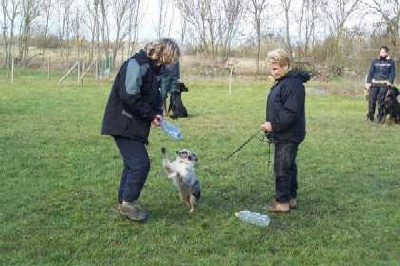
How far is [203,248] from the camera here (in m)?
4.68

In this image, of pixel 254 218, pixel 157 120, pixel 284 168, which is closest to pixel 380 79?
pixel 284 168

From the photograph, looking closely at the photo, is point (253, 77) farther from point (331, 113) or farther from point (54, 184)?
point (54, 184)

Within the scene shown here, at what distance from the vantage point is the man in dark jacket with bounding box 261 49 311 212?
5.52 meters

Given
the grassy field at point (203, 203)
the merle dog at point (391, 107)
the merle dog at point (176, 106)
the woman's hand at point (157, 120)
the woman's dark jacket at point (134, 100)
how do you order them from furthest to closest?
the merle dog at point (176, 106)
the merle dog at point (391, 107)
the woman's hand at point (157, 120)
the woman's dark jacket at point (134, 100)
the grassy field at point (203, 203)

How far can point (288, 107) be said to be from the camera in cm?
550

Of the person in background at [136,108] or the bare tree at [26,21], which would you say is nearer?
the person in background at [136,108]

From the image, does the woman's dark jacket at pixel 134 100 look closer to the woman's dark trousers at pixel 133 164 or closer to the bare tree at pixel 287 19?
the woman's dark trousers at pixel 133 164

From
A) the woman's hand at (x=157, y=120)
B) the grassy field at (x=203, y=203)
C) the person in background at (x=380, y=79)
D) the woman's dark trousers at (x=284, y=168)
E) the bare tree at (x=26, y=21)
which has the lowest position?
the grassy field at (x=203, y=203)

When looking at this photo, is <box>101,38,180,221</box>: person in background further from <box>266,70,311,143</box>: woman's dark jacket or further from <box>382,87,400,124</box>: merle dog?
<box>382,87,400,124</box>: merle dog

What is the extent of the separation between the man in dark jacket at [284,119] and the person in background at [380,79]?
890 cm

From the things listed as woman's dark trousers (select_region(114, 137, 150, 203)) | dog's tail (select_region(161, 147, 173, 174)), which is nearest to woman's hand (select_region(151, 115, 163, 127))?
woman's dark trousers (select_region(114, 137, 150, 203))

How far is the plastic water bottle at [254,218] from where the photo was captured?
5359 mm

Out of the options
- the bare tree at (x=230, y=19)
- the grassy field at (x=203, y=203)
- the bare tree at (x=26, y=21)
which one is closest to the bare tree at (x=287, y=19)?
the bare tree at (x=230, y=19)

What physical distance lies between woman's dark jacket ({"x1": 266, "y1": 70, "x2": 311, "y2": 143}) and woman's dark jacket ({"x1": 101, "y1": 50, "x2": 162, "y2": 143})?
1.16 m
